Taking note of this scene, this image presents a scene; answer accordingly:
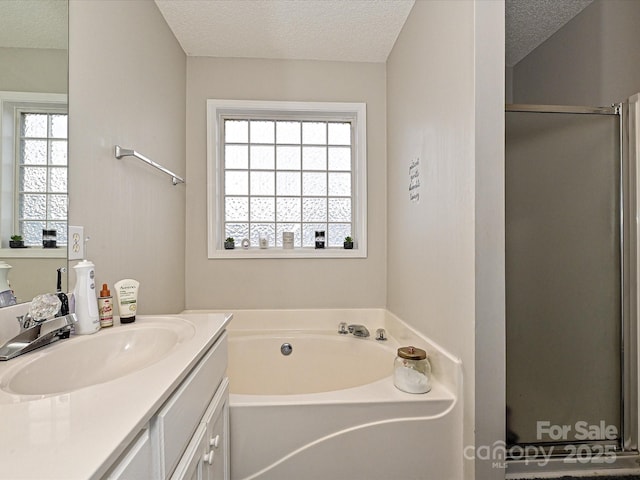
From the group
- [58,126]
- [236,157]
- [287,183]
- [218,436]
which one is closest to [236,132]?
[236,157]

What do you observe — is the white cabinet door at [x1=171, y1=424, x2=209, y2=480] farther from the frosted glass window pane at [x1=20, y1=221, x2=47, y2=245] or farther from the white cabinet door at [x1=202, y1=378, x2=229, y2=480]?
the frosted glass window pane at [x1=20, y1=221, x2=47, y2=245]

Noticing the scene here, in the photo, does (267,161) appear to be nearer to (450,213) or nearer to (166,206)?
(166,206)

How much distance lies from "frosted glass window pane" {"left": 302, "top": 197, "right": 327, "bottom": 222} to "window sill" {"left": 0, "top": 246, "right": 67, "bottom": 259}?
156 centimetres

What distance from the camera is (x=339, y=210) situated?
7.94ft

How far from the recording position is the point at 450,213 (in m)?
1.34

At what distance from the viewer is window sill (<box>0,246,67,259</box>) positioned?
32.5 inches

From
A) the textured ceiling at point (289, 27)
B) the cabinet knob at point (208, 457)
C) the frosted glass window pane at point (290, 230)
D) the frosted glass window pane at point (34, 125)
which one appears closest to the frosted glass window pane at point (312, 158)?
the frosted glass window pane at point (290, 230)

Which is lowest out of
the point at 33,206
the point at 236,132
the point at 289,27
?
the point at 33,206

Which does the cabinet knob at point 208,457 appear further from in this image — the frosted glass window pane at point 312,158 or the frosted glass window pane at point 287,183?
the frosted glass window pane at point 312,158

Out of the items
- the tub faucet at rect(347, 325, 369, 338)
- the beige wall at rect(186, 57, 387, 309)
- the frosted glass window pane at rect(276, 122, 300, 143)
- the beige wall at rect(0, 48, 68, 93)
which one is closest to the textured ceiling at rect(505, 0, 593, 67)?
the beige wall at rect(186, 57, 387, 309)

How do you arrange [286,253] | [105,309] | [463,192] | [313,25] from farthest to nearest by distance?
1. [286,253]
2. [313,25]
3. [463,192]
4. [105,309]

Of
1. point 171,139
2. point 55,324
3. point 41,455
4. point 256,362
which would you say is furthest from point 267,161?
point 41,455

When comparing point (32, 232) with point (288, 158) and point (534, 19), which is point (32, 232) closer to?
point (288, 158)

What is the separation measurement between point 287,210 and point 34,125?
5.23 ft
